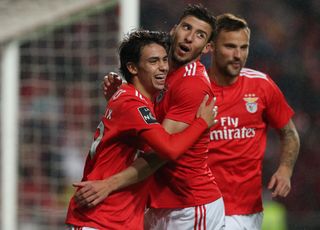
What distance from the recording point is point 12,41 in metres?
8.14

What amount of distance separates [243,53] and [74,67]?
402 centimetres

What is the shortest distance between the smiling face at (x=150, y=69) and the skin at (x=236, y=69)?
92cm

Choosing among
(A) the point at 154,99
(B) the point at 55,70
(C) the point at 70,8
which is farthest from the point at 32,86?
(A) the point at 154,99

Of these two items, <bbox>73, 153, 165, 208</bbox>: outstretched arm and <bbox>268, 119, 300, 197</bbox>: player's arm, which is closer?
<bbox>73, 153, 165, 208</bbox>: outstretched arm

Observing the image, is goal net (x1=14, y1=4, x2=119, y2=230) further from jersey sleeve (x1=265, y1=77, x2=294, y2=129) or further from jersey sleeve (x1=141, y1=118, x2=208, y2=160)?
jersey sleeve (x1=141, y1=118, x2=208, y2=160)

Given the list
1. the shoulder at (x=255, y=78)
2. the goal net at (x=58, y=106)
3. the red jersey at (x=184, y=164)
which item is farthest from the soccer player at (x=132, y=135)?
the goal net at (x=58, y=106)

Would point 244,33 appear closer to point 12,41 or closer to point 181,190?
point 181,190

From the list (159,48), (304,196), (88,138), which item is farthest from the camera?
(304,196)

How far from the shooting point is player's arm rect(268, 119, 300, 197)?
510 centimetres

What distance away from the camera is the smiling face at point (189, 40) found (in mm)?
4578

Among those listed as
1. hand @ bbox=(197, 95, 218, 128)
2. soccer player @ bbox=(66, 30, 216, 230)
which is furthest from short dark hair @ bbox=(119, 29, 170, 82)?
hand @ bbox=(197, 95, 218, 128)

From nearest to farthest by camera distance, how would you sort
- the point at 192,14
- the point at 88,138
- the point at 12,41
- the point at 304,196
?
the point at 192,14, the point at 12,41, the point at 88,138, the point at 304,196

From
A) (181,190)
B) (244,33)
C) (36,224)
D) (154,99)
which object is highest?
(244,33)

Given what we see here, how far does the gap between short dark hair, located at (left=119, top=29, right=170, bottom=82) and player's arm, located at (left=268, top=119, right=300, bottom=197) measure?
1181mm
